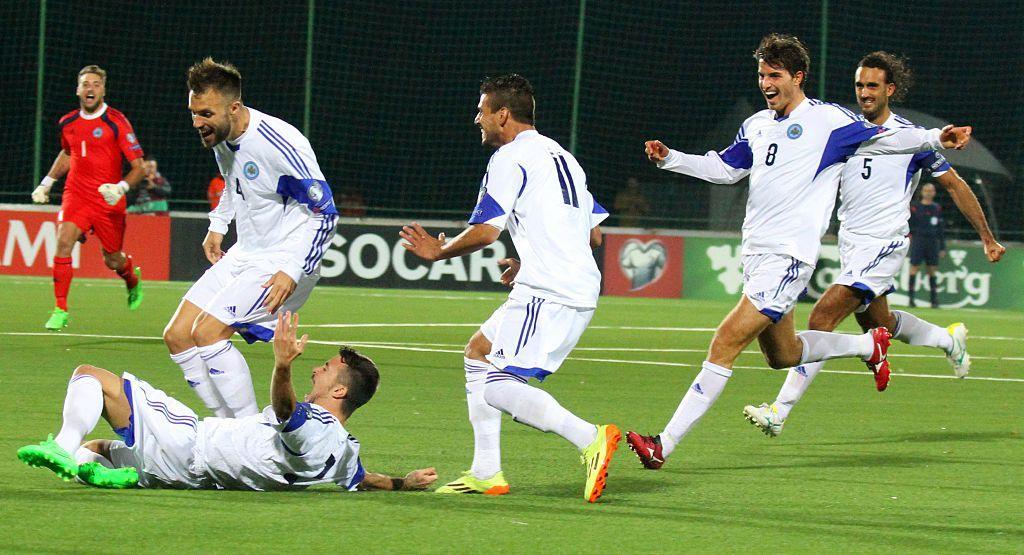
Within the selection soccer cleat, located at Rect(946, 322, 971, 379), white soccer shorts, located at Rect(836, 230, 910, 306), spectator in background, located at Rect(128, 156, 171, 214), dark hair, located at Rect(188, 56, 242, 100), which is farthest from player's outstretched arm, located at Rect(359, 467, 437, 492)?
spectator in background, located at Rect(128, 156, 171, 214)

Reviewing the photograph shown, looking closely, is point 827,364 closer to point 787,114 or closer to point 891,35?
point 787,114

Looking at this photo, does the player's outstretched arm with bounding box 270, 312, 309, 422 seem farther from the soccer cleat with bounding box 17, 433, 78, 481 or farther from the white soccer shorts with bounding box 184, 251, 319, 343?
the white soccer shorts with bounding box 184, 251, 319, 343

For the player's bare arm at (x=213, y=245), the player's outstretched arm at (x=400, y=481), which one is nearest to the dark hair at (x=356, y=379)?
the player's outstretched arm at (x=400, y=481)

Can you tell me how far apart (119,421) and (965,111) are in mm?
27164

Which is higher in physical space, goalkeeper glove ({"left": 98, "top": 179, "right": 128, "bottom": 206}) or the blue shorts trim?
goalkeeper glove ({"left": 98, "top": 179, "right": 128, "bottom": 206})

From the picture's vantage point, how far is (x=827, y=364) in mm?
13180

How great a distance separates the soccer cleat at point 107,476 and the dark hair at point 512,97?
2.14 metres

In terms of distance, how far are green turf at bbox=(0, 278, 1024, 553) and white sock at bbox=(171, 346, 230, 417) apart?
573 mm

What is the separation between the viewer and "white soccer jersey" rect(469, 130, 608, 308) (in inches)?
245

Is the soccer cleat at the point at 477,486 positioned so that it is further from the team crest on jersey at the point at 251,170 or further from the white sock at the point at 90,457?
the team crest on jersey at the point at 251,170

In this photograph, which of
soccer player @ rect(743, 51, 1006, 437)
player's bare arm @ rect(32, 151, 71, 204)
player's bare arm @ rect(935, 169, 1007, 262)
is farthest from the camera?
player's bare arm @ rect(32, 151, 71, 204)

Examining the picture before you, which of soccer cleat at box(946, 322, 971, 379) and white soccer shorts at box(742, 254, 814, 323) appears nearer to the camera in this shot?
white soccer shorts at box(742, 254, 814, 323)

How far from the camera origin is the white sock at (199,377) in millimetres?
7297

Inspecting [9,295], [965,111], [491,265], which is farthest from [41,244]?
[965,111]
